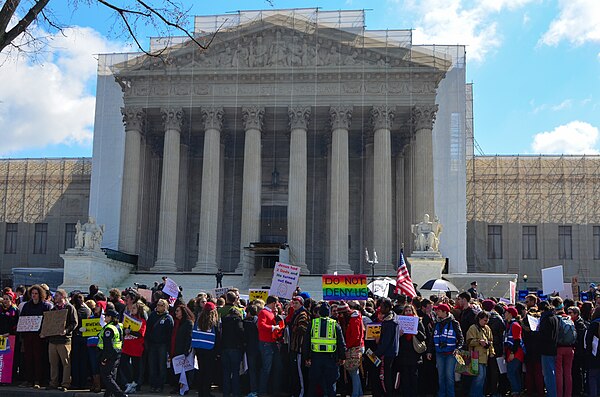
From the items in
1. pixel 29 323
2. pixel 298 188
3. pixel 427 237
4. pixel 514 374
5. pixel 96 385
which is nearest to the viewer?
pixel 514 374

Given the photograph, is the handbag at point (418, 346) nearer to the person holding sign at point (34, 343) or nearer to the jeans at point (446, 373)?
the jeans at point (446, 373)

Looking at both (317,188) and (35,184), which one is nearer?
(317,188)

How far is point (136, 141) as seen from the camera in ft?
145

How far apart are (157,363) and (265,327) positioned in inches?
93.6

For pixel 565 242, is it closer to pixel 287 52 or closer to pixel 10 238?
pixel 287 52

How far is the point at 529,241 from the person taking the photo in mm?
52438

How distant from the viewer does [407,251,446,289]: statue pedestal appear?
1388 inches

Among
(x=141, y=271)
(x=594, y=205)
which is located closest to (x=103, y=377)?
(x=141, y=271)

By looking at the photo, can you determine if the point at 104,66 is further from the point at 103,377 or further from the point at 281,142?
the point at 103,377

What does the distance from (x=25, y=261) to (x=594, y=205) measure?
4386cm

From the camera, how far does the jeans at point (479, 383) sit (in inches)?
517

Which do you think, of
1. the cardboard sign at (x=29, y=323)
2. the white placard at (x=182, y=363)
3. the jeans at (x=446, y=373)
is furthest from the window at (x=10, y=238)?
the jeans at (x=446, y=373)

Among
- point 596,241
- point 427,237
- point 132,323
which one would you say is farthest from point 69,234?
point 132,323

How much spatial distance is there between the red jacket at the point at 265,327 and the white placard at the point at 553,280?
37.1 ft
